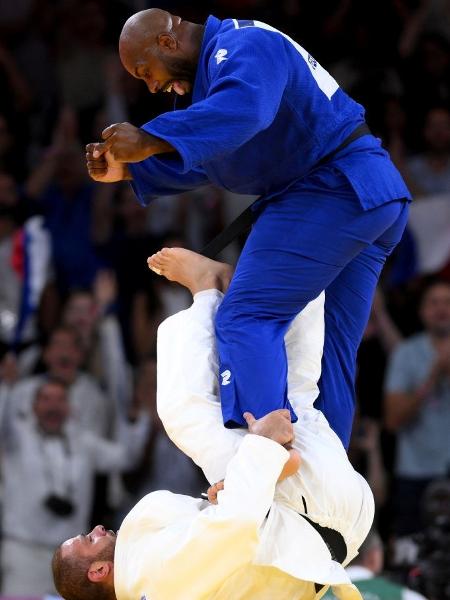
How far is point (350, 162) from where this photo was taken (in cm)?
379

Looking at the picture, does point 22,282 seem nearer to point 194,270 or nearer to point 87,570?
point 194,270

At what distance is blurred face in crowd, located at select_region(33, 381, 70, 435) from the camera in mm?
6578

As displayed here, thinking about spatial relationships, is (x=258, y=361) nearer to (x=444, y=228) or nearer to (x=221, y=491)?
(x=221, y=491)

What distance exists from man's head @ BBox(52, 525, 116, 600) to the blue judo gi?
0.59 m

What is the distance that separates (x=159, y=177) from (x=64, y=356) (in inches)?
124

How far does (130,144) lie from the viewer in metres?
3.41

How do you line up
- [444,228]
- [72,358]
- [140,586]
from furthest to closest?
[444,228], [72,358], [140,586]

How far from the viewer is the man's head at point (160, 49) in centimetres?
367

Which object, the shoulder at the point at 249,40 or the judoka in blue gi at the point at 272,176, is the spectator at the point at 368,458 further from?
the shoulder at the point at 249,40

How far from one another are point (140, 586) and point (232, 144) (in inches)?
48.7

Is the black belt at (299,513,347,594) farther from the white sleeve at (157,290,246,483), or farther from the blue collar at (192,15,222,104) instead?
the blue collar at (192,15,222,104)

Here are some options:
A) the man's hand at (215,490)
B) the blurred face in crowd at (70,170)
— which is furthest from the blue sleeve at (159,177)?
the blurred face in crowd at (70,170)

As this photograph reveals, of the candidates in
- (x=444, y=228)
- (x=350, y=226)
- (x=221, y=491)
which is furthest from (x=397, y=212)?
(x=444, y=228)

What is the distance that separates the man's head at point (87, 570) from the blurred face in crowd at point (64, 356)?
290 centimetres
